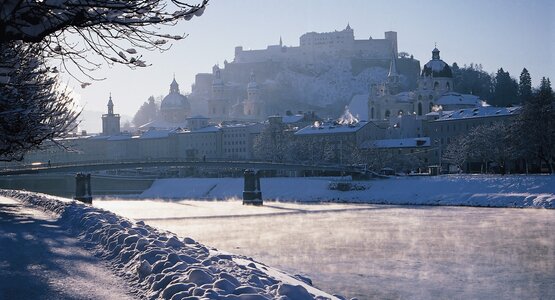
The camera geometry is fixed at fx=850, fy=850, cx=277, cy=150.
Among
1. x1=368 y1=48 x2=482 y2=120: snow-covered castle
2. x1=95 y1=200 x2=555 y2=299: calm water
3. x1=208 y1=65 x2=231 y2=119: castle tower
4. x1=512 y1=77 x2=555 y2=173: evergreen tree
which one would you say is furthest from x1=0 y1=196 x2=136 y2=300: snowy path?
x1=208 y1=65 x2=231 y2=119: castle tower

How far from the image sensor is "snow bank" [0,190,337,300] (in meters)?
7.63

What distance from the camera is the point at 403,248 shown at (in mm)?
25328

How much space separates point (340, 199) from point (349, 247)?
37.9 metres

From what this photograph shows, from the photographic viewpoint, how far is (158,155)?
11956cm

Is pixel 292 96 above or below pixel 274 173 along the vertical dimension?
above

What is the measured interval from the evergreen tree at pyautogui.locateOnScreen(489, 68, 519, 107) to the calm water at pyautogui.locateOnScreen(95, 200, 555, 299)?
73.9 meters

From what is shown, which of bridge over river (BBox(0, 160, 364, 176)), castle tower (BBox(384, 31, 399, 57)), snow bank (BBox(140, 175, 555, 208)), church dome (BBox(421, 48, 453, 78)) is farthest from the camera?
castle tower (BBox(384, 31, 399, 57))

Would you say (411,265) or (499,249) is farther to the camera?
(499,249)

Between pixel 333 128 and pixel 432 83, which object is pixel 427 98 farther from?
pixel 333 128

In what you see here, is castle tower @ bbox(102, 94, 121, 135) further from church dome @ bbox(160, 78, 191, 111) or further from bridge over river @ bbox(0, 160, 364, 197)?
bridge over river @ bbox(0, 160, 364, 197)

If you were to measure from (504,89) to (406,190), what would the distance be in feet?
203

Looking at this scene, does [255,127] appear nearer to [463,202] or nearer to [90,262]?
[463,202]

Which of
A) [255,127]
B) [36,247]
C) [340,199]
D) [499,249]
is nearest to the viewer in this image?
[36,247]

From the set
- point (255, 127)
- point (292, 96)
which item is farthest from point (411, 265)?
point (292, 96)
